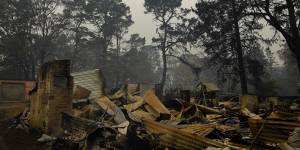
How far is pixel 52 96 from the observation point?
35.6 ft

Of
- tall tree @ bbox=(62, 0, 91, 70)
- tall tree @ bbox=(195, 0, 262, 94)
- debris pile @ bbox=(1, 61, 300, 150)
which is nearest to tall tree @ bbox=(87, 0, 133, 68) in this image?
tall tree @ bbox=(62, 0, 91, 70)

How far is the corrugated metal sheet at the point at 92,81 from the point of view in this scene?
59.7 feet

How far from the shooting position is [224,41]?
2936 cm

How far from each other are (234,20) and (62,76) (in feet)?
68.8

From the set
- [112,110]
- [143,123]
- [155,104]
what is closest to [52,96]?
[112,110]

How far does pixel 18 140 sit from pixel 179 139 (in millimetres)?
5513

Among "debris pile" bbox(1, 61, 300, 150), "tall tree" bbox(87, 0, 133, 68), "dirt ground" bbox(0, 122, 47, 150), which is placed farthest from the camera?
"tall tree" bbox(87, 0, 133, 68)

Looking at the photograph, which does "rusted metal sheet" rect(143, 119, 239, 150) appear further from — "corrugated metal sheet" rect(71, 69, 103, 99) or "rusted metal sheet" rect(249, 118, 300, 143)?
"corrugated metal sheet" rect(71, 69, 103, 99)

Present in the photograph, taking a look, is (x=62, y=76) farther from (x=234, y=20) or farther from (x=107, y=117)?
(x=234, y=20)

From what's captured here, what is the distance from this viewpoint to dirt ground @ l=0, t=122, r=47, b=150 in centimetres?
940

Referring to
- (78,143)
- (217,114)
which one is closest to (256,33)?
(217,114)

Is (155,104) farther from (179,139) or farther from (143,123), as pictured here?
(179,139)

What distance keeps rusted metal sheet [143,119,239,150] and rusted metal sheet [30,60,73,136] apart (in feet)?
13.0

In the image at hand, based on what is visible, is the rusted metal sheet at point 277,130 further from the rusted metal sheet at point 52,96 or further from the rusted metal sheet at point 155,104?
the rusted metal sheet at point 52,96
